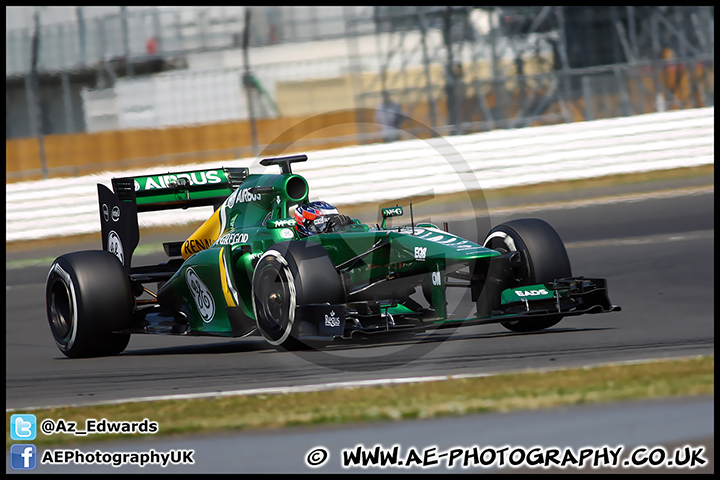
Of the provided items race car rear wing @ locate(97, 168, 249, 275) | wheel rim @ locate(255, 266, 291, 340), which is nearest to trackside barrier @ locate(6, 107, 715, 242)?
race car rear wing @ locate(97, 168, 249, 275)

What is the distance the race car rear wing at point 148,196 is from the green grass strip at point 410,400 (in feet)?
12.3

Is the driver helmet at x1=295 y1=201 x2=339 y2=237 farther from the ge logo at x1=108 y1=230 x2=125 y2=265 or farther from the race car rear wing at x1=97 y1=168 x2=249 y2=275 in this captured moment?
the ge logo at x1=108 y1=230 x2=125 y2=265

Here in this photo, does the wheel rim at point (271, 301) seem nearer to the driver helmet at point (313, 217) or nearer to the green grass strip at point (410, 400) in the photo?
the driver helmet at point (313, 217)

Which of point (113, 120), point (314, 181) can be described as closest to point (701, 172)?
point (314, 181)

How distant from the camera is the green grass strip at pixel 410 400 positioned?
588cm

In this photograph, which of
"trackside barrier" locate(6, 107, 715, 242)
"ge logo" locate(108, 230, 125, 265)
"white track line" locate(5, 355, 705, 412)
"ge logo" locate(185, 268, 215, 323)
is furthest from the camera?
"trackside barrier" locate(6, 107, 715, 242)

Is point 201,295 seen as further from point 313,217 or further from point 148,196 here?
point 148,196

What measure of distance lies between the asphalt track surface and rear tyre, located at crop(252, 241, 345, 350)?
0.88ft

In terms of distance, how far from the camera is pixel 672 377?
246 inches

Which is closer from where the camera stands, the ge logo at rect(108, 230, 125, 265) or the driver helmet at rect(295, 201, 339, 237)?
the driver helmet at rect(295, 201, 339, 237)

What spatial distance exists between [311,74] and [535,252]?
1731 centimetres

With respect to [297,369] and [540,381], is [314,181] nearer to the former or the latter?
[297,369]

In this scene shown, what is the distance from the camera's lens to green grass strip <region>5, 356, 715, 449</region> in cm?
588

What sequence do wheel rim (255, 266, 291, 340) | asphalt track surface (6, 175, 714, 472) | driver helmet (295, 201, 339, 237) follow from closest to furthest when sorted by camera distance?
asphalt track surface (6, 175, 714, 472) → wheel rim (255, 266, 291, 340) → driver helmet (295, 201, 339, 237)
